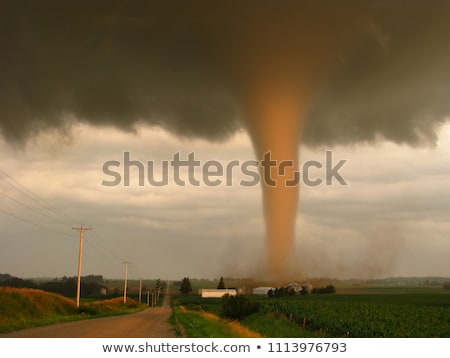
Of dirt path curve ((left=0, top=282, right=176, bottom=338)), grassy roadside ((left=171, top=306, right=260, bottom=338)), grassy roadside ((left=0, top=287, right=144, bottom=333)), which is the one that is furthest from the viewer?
grassy roadside ((left=0, top=287, right=144, bottom=333))

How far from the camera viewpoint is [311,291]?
14300cm

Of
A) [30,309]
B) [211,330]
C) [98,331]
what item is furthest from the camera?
[30,309]

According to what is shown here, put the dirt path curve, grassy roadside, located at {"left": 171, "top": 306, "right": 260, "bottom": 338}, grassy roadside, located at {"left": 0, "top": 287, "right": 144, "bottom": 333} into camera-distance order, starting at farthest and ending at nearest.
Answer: grassy roadside, located at {"left": 0, "top": 287, "right": 144, "bottom": 333} → grassy roadside, located at {"left": 171, "top": 306, "right": 260, "bottom": 338} → the dirt path curve

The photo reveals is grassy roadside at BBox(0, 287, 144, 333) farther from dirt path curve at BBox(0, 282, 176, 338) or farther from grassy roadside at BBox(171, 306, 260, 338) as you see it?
grassy roadside at BBox(171, 306, 260, 338)

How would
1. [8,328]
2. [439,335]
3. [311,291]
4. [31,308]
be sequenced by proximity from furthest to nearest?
[311,291]
[31,308]
[439,335]
[8,328]

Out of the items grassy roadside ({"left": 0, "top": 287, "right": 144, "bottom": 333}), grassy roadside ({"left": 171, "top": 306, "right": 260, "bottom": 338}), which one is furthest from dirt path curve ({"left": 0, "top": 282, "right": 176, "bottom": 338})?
grassy roadside ({"left": 0, "top": 287, "right": 144, "bottom": 333})

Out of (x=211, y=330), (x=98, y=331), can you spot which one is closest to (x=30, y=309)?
(x=98, y=331)

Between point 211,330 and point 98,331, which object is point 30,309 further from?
point 211,330

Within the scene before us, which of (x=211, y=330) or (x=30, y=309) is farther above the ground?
Answer: (x=30, y=309)

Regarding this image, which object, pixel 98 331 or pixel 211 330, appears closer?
pixel 98 331
